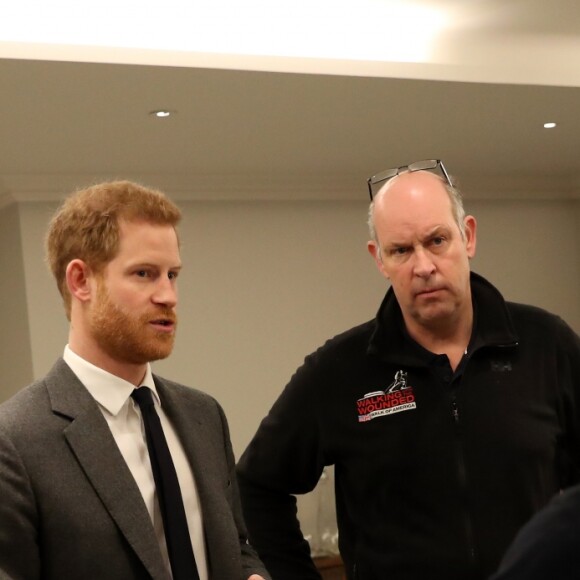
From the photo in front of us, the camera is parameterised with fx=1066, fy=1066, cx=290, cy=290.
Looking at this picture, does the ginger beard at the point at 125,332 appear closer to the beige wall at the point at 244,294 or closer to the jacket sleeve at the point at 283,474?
the jacket sleeve at the point at 283,474

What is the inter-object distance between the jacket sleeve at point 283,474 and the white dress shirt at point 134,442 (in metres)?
0.51

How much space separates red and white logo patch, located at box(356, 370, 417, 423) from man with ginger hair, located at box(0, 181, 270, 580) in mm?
422

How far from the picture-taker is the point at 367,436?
87.3 inches

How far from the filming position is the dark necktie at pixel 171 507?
1.72 meters

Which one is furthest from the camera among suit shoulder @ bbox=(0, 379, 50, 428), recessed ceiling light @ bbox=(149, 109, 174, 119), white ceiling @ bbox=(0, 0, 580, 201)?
recessed ceiling light @ bbox=(149, 109, 174, 119)

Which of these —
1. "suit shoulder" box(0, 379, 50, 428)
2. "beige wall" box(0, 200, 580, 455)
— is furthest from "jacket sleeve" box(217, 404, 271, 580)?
"beige wall" box(0, 200, 580, 455)

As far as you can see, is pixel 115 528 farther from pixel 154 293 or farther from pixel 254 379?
pixel 254 379

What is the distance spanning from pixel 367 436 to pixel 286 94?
2.08 meters

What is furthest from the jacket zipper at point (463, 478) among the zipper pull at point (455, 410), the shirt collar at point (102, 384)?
the shirt collar at point (102, 384)

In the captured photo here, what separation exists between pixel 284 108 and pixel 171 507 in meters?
2.71

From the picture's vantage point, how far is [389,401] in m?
2.21

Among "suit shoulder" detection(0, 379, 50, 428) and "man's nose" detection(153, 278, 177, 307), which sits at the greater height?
"man's nose" detection(153, 278, 177, 307)

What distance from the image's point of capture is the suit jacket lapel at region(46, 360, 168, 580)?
1647 mm

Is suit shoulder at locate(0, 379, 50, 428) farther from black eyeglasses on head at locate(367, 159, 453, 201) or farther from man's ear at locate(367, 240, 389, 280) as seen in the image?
black eyeglasses on head at locate(367, 159, 453, 201)
